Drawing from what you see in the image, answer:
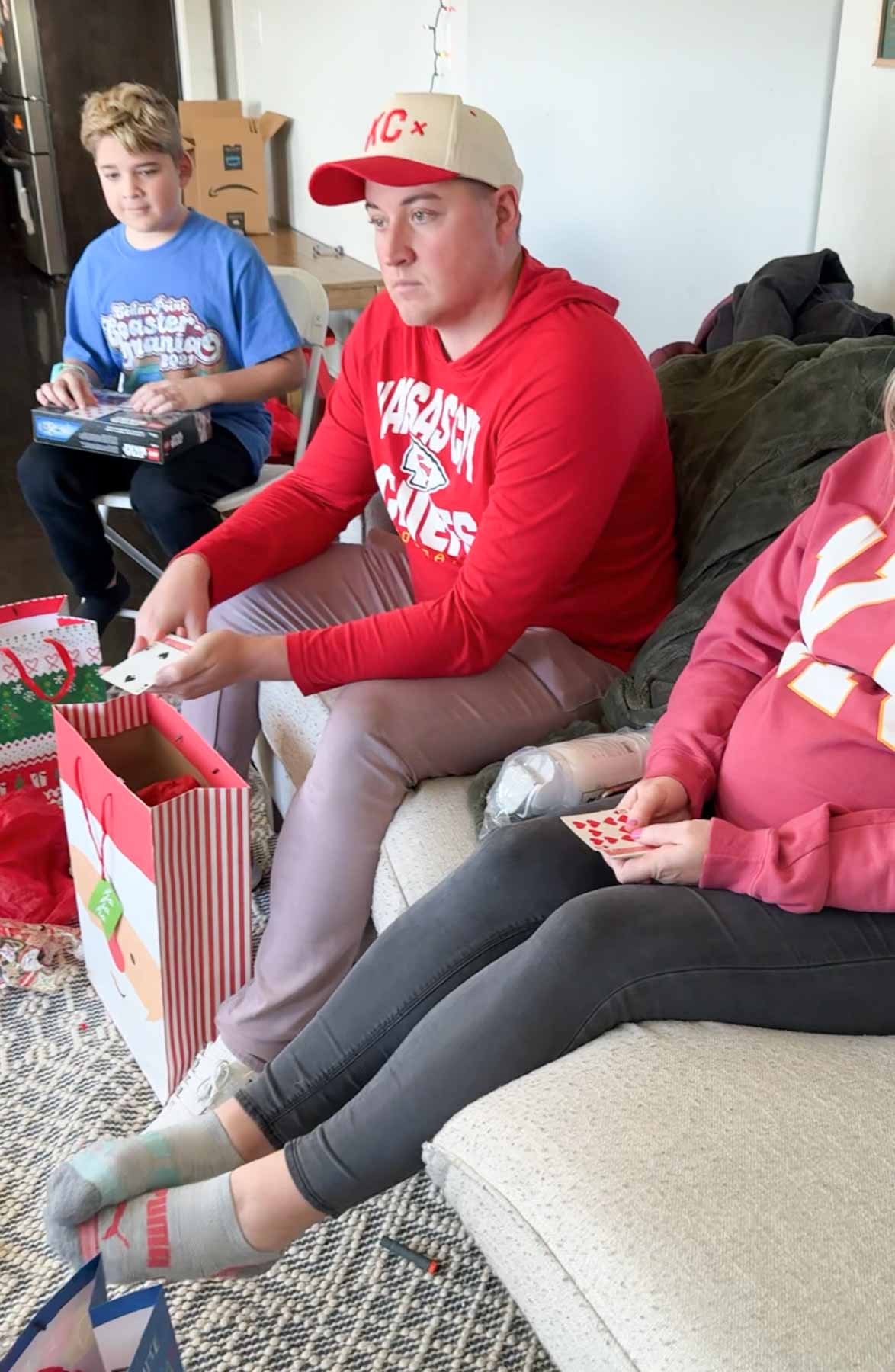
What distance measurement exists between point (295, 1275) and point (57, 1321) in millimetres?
513

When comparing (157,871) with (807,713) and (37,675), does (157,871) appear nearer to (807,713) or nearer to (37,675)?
(37,675)

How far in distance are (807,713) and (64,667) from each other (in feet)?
3.80

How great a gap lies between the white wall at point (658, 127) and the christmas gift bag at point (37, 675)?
56.5 inches

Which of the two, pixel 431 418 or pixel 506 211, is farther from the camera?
pixel 431 418

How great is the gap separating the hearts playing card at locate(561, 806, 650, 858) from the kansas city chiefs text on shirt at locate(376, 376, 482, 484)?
0.58m

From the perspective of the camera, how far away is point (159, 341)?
8.39ft

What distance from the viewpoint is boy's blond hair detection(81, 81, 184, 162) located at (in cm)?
240

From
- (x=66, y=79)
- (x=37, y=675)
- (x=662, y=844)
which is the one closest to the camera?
(x=662, y=844)

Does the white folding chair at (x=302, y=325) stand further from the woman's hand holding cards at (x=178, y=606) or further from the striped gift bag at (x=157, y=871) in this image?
the striped gift bag at (x=157, y=871)

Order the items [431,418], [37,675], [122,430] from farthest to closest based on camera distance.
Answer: [122,430] → [37,675] → [431,418]

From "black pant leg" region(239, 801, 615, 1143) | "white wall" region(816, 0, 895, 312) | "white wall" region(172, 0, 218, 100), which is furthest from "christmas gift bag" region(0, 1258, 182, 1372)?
"white wall" region(172, 0, 218, 100)

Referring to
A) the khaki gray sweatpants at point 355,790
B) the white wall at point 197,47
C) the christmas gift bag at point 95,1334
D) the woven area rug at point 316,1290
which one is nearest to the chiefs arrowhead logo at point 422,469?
the khaki gray sweatpants at point 355,790

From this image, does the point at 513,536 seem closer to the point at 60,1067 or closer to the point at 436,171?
the point at 436,171

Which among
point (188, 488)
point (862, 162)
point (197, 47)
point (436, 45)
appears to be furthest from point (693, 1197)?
point (197, 47)
